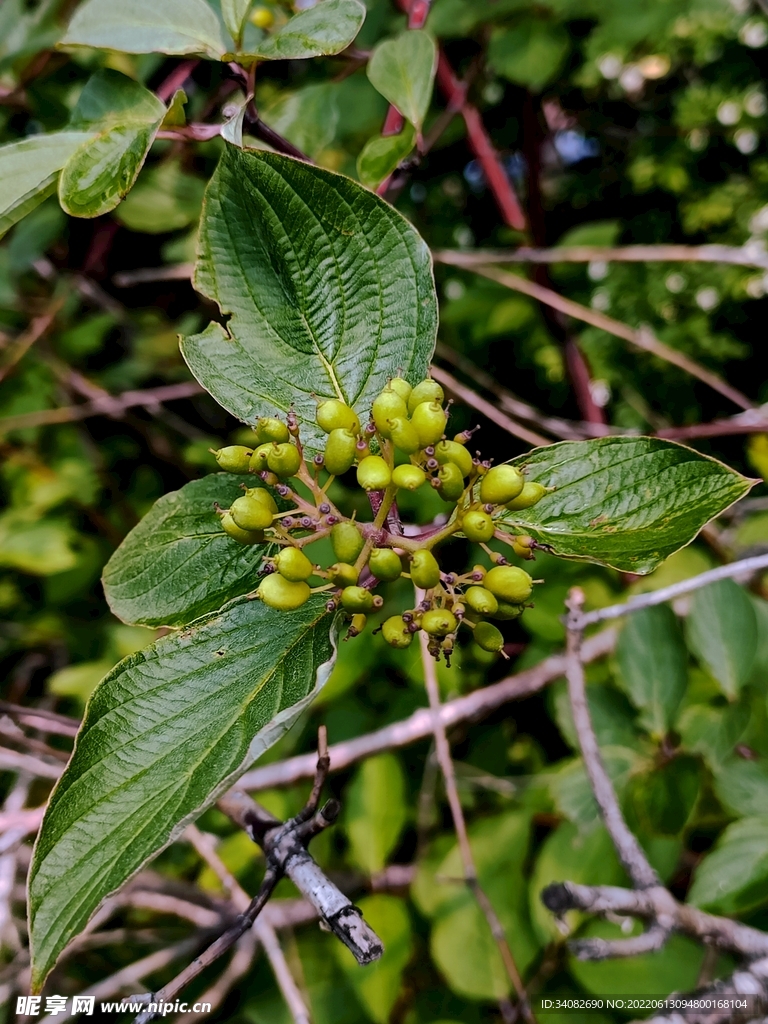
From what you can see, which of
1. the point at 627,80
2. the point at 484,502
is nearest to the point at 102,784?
the point at 484,502

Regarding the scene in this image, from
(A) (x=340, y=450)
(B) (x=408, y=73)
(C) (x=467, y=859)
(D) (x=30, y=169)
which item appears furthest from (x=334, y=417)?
(C) (x=467, y=859)

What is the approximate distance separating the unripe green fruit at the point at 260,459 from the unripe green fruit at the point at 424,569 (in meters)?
0.14

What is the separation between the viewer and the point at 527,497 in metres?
0.55

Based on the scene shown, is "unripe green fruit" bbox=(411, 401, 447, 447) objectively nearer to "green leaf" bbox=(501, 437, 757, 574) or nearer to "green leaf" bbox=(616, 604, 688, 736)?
"green leaf" bbox=(501, 437, 757, 574)

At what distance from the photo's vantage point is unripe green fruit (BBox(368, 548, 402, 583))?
20.2 inches

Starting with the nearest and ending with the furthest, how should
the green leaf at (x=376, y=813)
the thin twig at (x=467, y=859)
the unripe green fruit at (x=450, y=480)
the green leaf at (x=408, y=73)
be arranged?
the unripe green fruit at (x=450, y=480), the green leaf at (x=408, y=73), the thin twig at (x=467, y=859), the green leaf at (x=376, y=813)

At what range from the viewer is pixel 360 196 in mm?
583

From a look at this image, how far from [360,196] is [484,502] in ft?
0.88

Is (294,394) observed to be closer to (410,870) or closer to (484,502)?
(484,502)

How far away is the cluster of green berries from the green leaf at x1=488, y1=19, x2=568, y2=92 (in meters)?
1.06

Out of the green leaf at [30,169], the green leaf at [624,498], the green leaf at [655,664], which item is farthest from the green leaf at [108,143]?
the green leaf at [655,664]

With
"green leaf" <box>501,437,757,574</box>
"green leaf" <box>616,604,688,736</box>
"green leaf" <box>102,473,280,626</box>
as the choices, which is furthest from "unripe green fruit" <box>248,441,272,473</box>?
"green leaf" <box>616,604,688,736</box>

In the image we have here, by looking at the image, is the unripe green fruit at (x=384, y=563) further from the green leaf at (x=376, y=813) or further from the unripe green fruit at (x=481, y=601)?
the green leaf at (x=376, y=813)

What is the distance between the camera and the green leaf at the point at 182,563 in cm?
65
